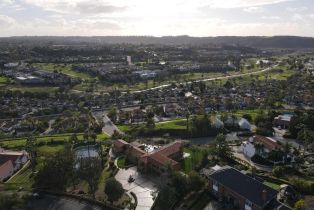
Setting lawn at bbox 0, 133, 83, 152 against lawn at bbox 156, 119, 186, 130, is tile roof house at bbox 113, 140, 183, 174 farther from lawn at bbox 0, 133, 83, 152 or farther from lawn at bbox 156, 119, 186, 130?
lawn at bbox 156, 119, 186, 130

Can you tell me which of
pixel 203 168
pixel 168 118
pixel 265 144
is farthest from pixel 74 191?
pixel 168 118

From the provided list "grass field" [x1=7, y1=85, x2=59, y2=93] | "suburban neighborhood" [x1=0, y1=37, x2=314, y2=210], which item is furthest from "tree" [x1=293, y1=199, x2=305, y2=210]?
"grass field" [x1=7, y1=85, x2=59, y2=93]

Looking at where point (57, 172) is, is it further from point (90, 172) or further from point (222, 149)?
point (222, 149)

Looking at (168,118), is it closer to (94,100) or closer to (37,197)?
(94,100)

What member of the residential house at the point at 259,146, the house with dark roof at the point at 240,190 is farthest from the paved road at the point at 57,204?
the residential house at the point at 259,146

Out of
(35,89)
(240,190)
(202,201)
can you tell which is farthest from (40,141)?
(35,89)
